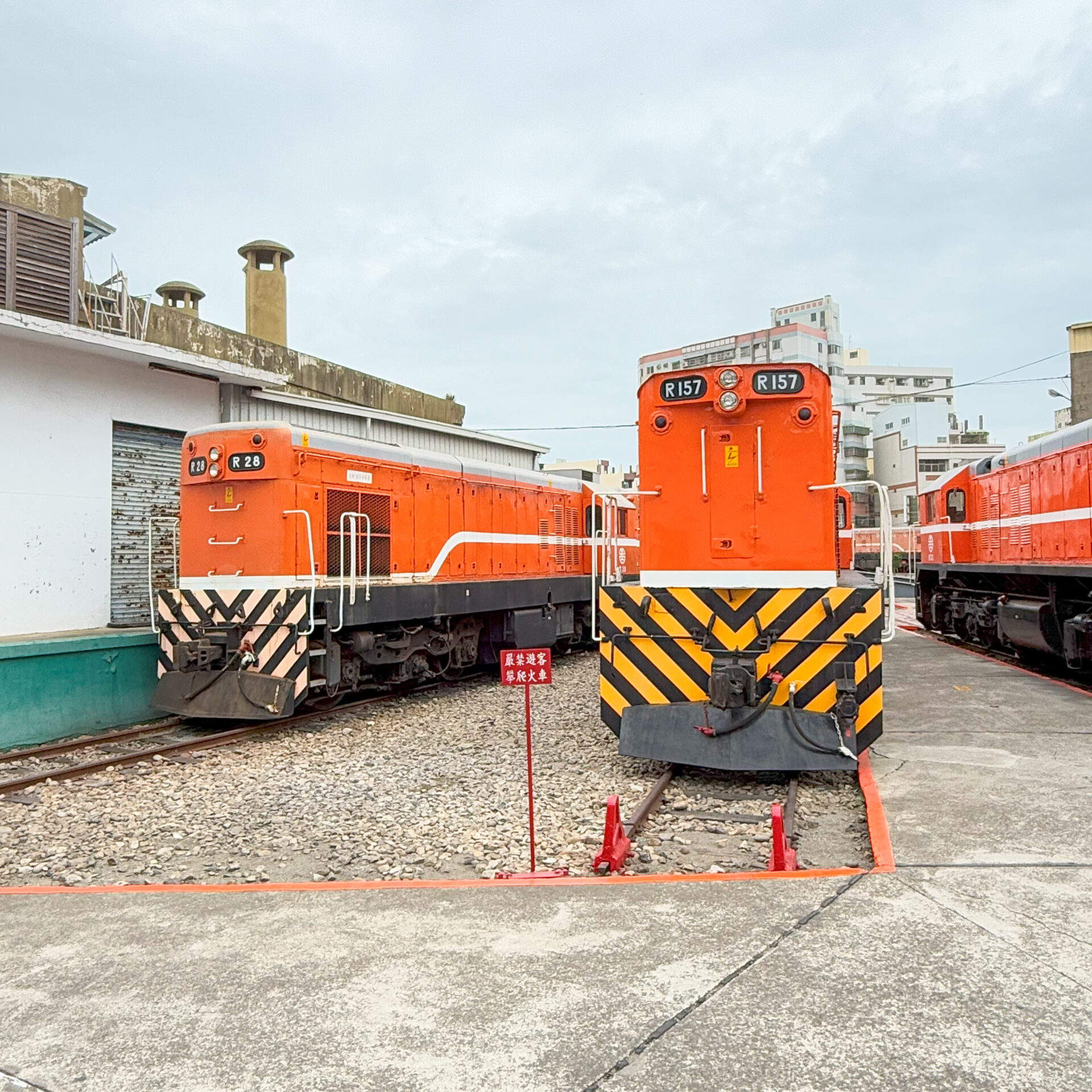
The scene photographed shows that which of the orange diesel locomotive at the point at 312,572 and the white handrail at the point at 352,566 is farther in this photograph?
the white handrail at the point at 352,566

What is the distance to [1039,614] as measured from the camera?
1125 cm

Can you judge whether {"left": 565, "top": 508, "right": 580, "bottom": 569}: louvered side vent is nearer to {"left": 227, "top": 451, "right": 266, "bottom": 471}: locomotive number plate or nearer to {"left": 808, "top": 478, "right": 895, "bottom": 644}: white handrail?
{"left": 227, "top": 451, "right": 266, "bottom": 471}: locomotive number plate

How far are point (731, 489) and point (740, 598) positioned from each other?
0.89m

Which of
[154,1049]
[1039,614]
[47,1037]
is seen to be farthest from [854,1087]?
[1039,614]

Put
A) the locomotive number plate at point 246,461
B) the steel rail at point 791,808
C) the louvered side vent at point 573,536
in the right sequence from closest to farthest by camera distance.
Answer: the steel rail at point 791,808
the locomotive number plate at point 246,461
the louvered side vent at point 573,536

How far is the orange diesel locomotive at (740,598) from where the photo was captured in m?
6.24

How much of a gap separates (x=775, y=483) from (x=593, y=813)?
9.50ft

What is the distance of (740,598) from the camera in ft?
21.8

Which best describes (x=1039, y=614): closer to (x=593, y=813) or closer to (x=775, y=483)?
(x=775, y=483)

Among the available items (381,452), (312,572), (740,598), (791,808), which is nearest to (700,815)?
(791,808)

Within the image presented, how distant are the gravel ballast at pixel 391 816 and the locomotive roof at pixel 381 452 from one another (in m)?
3.14

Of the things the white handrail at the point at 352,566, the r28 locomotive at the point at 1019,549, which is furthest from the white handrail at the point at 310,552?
the r28 locomotive at the point at 1019,549

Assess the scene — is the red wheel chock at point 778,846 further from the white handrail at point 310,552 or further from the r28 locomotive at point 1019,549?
the r28 locomotive at point 1019,549

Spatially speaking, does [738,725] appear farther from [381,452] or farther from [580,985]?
[381,452]
